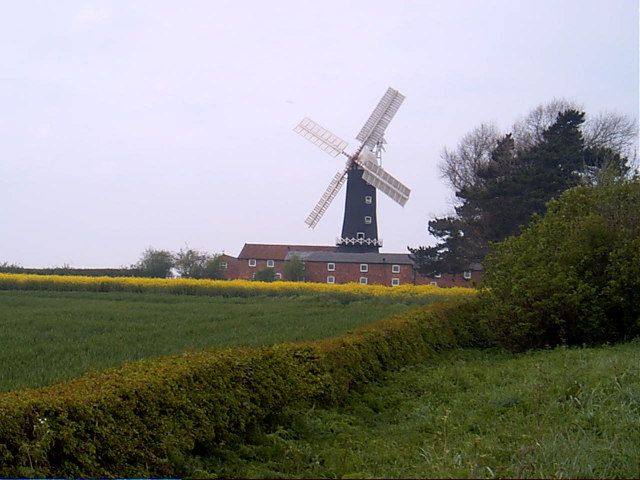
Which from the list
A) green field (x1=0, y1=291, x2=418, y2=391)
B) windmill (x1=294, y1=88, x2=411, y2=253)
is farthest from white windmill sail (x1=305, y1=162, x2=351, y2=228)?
green field (x1=0, y1=291, x2=418, y2=391)

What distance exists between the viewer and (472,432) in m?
7.94

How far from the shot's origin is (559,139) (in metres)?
39.1

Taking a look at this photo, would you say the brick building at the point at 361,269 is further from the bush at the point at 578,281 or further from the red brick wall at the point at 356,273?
the bush at the point at 578,281

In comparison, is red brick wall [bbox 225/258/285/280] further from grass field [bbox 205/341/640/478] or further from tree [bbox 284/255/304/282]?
grass field [bbox 205/341/640/478]

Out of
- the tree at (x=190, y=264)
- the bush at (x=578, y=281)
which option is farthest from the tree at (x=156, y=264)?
the bush at (x=578, y=281)

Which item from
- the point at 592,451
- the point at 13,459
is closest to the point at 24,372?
the point at 13,459

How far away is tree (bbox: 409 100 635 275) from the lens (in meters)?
38.7

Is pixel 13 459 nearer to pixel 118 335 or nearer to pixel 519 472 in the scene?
pixel 519 472

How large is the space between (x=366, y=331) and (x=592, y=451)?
771 centimetres

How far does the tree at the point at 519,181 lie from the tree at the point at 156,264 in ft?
60.5

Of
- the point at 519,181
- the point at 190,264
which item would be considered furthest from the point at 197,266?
the point at 519,181

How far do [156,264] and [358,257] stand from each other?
14594 mm

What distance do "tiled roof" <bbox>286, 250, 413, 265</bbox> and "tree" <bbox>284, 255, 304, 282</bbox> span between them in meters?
2.59

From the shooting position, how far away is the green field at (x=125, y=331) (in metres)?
10.6
